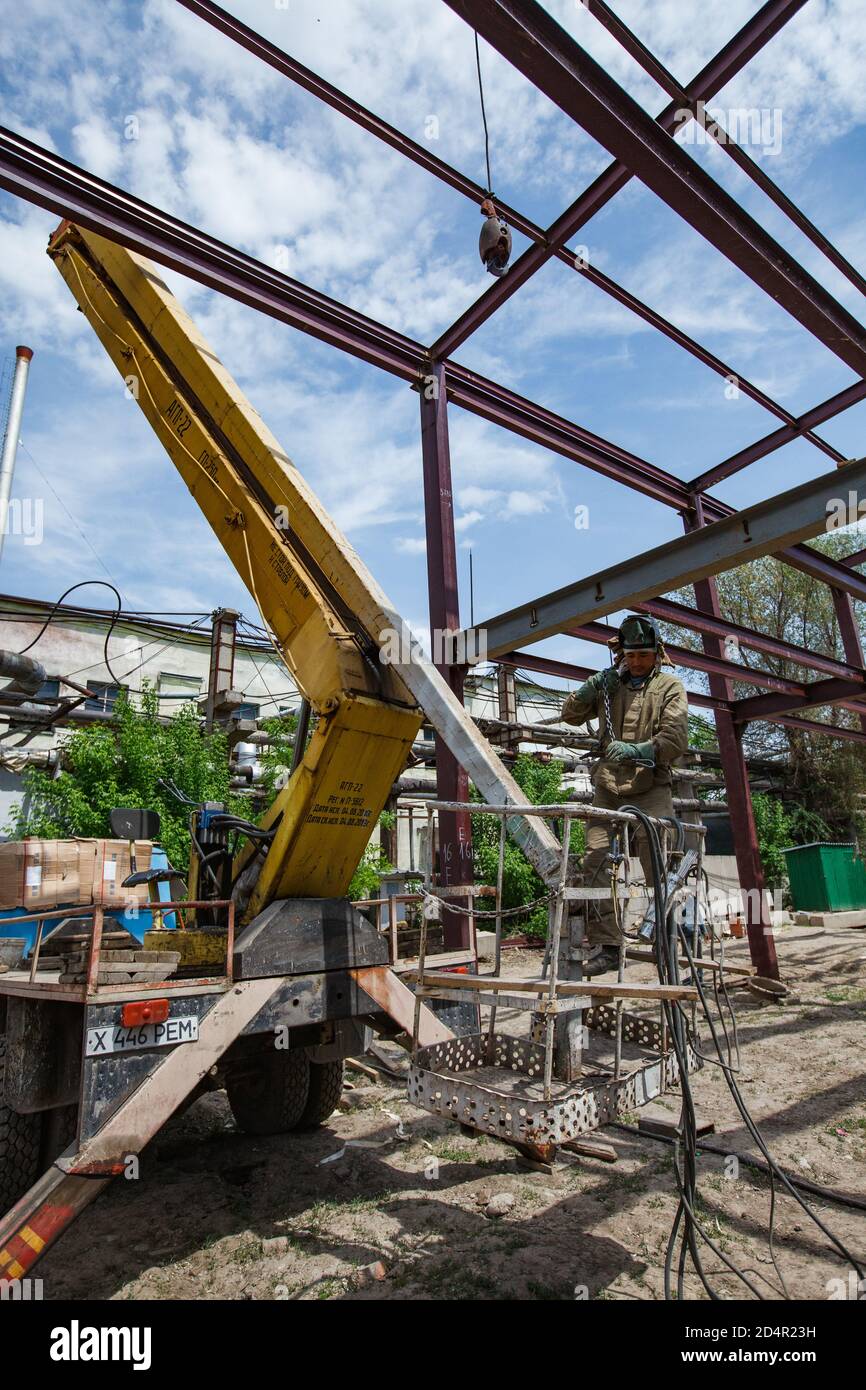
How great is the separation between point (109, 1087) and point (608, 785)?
10.5ft

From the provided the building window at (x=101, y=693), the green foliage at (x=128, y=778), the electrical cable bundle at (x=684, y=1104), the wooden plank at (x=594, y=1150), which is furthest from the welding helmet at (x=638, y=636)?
the building window at (x=101, y=693)

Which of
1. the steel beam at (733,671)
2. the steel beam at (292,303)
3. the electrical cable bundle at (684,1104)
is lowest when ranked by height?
the electrical cable bundle at (684,1104)

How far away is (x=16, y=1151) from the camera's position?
433 centimetres

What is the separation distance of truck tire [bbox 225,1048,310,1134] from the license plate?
178cm

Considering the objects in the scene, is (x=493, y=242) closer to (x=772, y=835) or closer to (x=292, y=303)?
(x=292, y=303)

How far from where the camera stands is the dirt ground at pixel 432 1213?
143 inches

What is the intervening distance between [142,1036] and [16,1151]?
4.95ft

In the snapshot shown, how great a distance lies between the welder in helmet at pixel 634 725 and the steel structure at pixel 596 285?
2297 mm

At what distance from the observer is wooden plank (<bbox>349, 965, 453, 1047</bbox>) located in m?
4.59

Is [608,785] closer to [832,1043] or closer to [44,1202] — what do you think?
[44,1202]

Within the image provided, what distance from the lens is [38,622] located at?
18594mm

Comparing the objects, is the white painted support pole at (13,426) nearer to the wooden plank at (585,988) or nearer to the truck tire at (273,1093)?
the truck tire at (273,1093)

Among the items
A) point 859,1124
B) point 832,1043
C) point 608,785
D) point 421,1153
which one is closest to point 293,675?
point 608,785

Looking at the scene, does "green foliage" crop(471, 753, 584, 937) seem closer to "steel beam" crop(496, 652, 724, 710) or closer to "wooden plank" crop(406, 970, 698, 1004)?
"steel beam" crop(496, 652, 724, 710)
